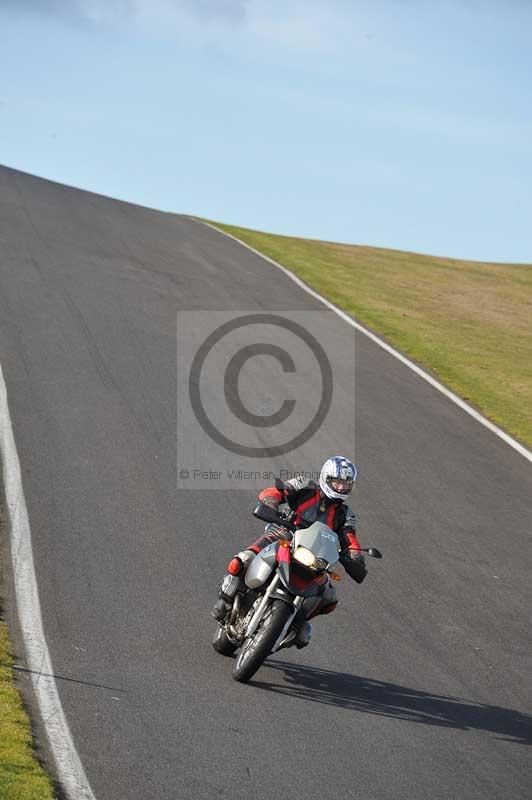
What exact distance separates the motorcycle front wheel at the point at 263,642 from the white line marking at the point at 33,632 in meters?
1.47

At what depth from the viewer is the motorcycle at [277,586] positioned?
8477 millimetres

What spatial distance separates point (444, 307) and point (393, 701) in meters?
23.8

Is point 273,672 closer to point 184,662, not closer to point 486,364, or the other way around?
point 184,662

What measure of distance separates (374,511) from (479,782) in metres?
6.26

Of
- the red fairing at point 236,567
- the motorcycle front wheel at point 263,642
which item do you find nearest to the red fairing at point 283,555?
the motorcycle front wheel at point 263,642

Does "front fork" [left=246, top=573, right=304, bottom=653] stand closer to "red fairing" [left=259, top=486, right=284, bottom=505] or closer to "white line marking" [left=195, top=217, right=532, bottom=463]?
"red fairing" [left=259, top=486, right=284, bottom=505]

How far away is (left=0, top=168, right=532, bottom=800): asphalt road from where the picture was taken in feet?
24.1

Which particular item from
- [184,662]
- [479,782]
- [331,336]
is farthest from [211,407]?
[479,782]

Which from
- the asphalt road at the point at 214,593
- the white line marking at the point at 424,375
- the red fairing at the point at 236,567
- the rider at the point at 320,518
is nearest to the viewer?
the asphalt road at the point at 214,593

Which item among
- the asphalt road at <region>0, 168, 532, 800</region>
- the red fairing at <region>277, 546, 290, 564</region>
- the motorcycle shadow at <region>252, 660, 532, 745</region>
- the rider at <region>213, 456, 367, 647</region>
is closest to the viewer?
the asphalt road at <region>0, 168, 532, 800</region>

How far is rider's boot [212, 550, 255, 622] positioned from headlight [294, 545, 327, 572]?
781 mm

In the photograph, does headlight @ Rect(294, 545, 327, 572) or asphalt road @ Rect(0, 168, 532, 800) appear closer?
asphalt road @ Rect(0, 168, 532, 800)

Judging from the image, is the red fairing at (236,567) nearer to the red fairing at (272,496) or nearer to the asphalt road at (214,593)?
the red fairing at (272,496)

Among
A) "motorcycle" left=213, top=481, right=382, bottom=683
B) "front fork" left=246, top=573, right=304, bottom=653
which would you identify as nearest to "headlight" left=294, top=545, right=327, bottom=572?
Result: "motorcycle" left=213, top=481, right=382, bottom=683
